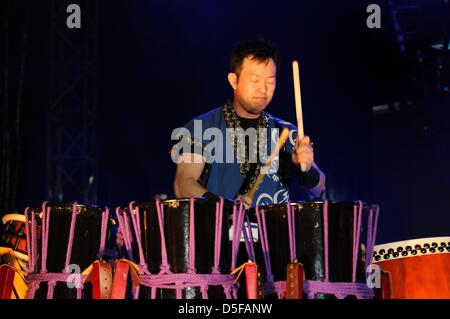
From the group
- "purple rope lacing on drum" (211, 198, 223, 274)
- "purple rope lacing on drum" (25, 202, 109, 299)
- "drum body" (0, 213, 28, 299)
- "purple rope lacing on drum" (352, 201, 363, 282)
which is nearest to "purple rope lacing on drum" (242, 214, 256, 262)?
"purple rope lacing on drum" (211, 198, 223, 274)

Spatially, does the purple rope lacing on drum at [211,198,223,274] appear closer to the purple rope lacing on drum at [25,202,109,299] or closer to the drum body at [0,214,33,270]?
the purple rope lacing on drum at [25,202,109,299]

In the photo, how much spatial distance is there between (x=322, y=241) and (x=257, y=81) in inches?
41.6

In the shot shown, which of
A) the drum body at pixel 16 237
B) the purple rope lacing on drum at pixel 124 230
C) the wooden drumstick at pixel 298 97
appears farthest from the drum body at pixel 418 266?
the drum body at pixel 16 237

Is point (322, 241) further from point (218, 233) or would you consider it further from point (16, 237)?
point (16, 237)

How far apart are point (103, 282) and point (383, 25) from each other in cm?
470

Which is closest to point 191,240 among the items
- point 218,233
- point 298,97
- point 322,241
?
point 218,233

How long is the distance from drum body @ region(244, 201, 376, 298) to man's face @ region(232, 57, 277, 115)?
0.87 m

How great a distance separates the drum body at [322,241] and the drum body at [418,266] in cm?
87

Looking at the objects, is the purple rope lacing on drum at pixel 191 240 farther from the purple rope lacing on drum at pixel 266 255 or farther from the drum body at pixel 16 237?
the drum body at pixel 16 237

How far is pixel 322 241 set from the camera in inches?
106

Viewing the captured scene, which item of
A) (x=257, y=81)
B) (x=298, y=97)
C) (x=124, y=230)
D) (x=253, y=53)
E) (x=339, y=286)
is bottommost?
(x=339, y=286)
